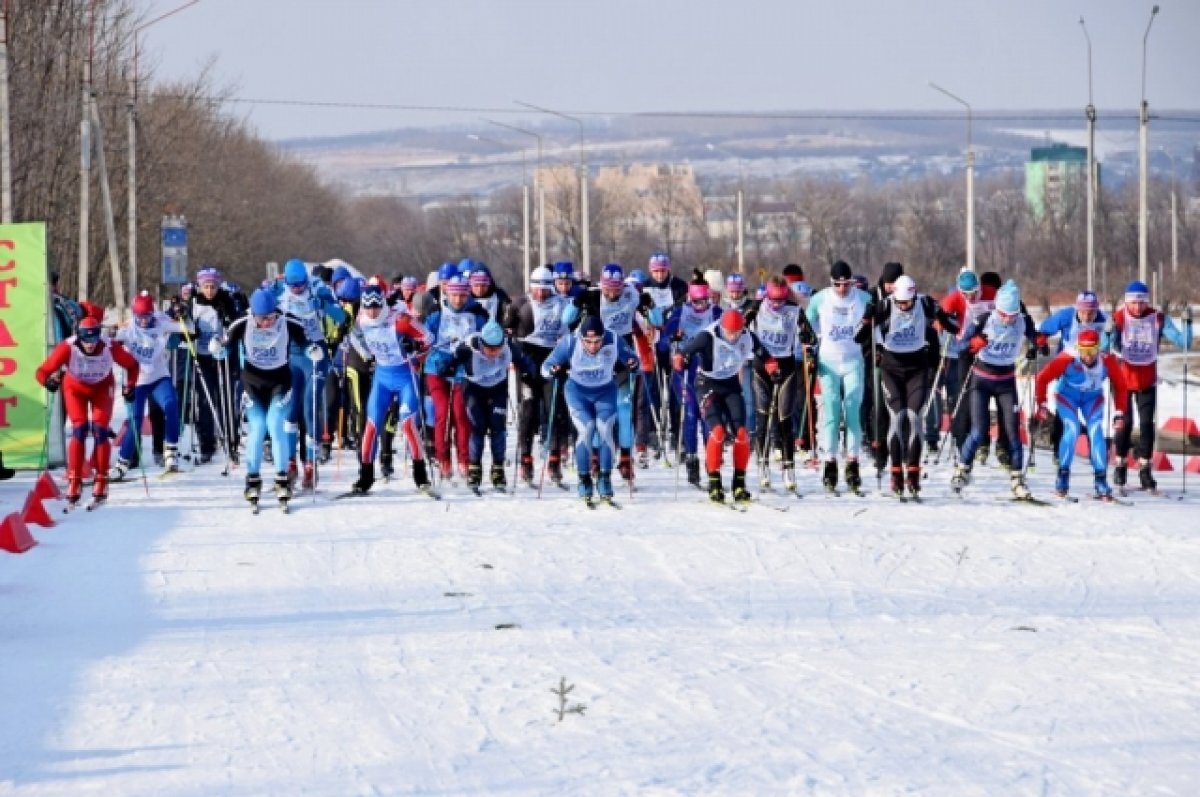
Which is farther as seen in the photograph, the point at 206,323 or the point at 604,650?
the point at 206,323

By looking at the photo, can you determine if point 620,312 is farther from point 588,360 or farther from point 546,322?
point 588,360

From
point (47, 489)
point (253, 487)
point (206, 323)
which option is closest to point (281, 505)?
point (253, 487)

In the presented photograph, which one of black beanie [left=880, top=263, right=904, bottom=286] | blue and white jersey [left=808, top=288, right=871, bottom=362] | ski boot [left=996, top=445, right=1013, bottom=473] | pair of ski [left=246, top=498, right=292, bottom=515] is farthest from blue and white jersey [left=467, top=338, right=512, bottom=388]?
ski boot [left=996, top=445, right=1013, bottom=473]

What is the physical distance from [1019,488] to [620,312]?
13.2ft

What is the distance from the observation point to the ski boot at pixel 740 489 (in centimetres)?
1745

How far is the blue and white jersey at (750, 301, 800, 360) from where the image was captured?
18688 millimetres

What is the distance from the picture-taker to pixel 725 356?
17406 millimetres

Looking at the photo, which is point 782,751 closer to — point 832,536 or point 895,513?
point 832,536

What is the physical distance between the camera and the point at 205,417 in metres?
21.8

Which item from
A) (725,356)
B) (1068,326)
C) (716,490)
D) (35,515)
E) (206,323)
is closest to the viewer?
(35,515)

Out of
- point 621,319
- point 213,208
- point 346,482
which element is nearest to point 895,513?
point 621,319

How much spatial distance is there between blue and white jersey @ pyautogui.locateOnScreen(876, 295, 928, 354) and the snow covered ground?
1.38 metres

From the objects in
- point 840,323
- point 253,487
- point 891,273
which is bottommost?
point 253,487

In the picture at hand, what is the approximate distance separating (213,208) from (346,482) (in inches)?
2219
